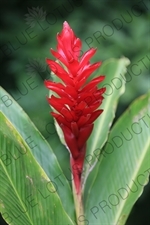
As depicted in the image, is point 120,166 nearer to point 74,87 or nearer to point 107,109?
point 107,109

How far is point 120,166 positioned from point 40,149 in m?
0.23

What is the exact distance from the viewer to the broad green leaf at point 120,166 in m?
1.20

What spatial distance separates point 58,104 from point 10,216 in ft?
0.94

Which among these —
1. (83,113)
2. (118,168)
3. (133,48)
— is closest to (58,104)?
(83,113)

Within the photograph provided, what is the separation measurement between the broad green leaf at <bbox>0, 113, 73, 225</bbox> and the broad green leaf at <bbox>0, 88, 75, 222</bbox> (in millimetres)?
134

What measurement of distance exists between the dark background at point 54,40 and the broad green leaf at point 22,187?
2.32ft

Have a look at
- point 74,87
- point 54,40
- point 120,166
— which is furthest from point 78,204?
point 54,40

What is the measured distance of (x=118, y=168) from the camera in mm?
1240

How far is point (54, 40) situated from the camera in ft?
5.97

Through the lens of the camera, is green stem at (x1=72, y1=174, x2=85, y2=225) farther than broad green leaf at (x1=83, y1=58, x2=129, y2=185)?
→ No

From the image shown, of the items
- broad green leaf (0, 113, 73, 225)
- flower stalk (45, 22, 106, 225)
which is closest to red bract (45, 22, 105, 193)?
flower stalk (45, 22, 106, 225)

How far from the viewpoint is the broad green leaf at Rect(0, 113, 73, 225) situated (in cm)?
98

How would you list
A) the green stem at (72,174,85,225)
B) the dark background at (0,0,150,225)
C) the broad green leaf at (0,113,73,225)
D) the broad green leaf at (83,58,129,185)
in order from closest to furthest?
the broad green leaf at (0,113,73,225), the green stem at (72,174,85,225), the broad green leaf at (83,58,129,185), the dark background at (0,0,150,225)

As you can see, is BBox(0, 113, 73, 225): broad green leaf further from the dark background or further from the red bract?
the dark background
